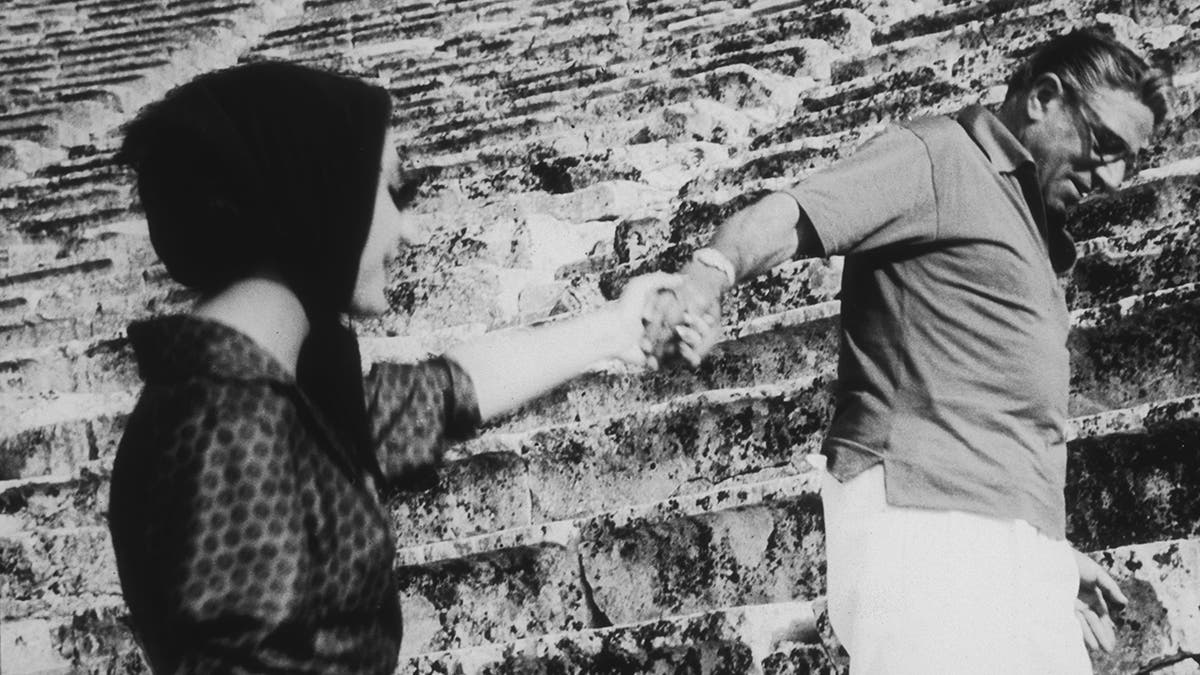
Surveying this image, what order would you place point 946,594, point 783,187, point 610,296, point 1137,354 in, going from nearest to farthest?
point 946,594, point 1137,354, point 783,187, point 610,296

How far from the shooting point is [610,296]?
283cm

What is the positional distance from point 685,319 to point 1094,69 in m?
0.96

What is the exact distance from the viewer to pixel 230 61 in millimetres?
5047

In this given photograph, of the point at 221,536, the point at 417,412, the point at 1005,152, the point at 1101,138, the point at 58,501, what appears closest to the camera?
the point at 221,536

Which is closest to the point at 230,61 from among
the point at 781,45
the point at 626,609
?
the point at 781,45

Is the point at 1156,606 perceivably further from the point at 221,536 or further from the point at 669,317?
the point at 221,536

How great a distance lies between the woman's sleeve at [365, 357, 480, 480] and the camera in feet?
4.60

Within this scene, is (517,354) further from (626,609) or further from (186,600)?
(626,609)

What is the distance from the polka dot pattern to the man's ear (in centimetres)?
153

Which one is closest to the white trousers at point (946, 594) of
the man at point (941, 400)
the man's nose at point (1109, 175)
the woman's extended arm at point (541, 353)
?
the man at point (941, 400)

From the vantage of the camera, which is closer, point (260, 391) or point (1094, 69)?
point (260, 391)

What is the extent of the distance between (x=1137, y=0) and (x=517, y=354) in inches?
110

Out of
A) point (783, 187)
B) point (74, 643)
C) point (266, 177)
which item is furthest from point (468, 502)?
point (266, 177)

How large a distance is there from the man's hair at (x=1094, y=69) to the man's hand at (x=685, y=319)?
2.64 ft
